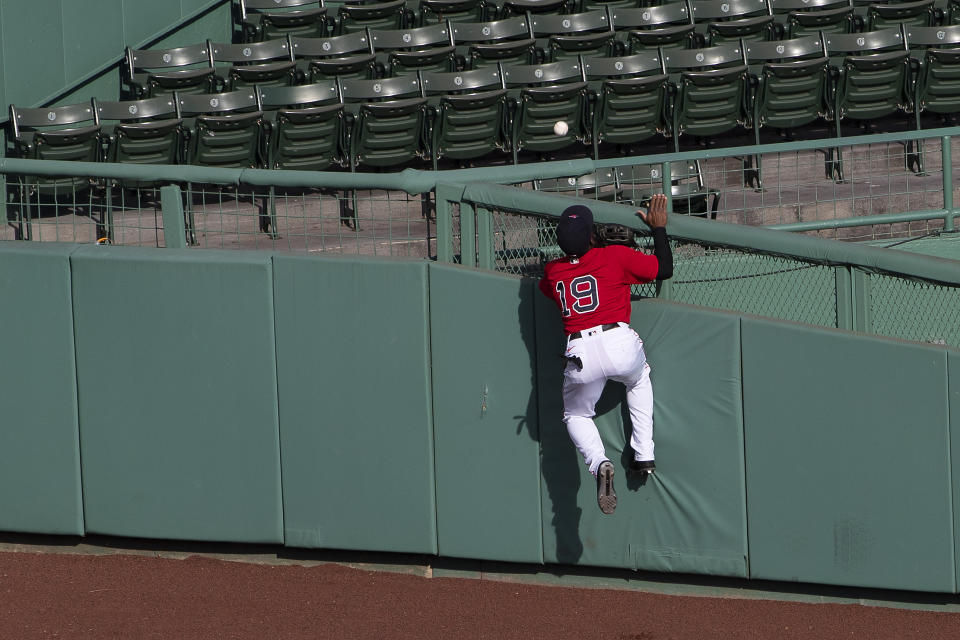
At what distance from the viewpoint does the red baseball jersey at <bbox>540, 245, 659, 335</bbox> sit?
198 inches

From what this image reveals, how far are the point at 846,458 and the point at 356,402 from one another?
2.39m

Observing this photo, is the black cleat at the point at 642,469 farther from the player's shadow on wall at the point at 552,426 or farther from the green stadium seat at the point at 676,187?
the green stadium seat at the point at 676,187

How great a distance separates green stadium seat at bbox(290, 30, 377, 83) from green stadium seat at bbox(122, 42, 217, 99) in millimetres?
942

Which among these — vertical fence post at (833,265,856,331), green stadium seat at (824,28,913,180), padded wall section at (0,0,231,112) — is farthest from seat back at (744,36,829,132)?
padded wall section at (0,0,231,112)

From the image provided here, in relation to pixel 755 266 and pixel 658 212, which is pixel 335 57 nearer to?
pixel 755 266

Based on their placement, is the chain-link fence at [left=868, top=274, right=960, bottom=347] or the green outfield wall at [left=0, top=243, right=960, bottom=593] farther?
the chain-link fence at [left=868, top=274, right=960, bottom=347]

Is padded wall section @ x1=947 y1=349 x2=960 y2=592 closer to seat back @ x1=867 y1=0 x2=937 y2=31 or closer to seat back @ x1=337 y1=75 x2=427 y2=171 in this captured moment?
seat back @ x1=337 y1=75 x2=427 y2=171

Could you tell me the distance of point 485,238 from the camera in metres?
5.70

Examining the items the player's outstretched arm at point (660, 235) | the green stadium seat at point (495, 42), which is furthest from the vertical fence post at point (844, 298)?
the green stadium seat at point (495, 42)

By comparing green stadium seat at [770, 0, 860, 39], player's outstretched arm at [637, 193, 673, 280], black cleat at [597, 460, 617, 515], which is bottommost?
black cleat at [597, 460, 617, 515]

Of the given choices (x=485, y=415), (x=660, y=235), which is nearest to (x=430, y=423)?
(x=485, y=415)

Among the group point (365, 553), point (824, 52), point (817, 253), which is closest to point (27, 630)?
point (365, 553)

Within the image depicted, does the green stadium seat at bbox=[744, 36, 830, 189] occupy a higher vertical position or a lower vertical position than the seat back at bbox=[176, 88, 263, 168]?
higher

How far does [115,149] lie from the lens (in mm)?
10062
